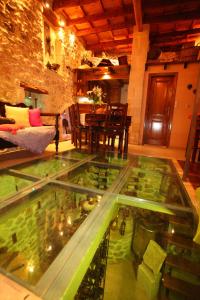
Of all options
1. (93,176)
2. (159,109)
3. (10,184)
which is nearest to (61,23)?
(159,109)

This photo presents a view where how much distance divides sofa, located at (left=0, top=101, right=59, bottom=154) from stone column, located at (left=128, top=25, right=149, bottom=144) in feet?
9.43

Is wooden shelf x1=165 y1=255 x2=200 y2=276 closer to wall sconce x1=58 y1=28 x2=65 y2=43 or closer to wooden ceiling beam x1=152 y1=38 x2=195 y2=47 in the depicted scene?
wall sconce x1=58 y1=28 x2=65 y2=43

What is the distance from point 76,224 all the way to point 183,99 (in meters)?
4.80

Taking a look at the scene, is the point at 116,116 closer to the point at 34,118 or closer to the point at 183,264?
the point at 34,118

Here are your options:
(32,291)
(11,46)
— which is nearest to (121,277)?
(32,291)

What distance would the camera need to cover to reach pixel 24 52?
376 centimetres

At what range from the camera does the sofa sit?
241 cm

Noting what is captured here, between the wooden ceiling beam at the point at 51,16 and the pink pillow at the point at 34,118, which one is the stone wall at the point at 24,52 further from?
the pink pillow at the point at 34,118

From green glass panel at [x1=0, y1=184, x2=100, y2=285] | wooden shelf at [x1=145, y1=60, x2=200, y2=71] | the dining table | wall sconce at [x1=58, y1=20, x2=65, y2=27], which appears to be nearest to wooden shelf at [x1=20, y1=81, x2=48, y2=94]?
the dining table

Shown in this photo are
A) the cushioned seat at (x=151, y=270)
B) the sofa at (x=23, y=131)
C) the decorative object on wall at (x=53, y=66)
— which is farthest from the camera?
the decorative object on wall at (x=53, y=66)

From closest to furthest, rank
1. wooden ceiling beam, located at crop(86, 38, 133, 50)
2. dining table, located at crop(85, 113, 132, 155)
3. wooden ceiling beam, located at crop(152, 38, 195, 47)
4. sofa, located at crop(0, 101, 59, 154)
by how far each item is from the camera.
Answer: sofa, located at crop(0, 101, 59, 154), dining table, located at crop(85, 113, 132, 155), wooden ceiling beam, located at crop(152, 38, 195, 47), wooden ceiling beam, located at crop(86, 38, 133, 50)

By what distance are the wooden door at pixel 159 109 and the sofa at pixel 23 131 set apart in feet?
10.6

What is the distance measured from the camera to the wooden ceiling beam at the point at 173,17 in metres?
4.39

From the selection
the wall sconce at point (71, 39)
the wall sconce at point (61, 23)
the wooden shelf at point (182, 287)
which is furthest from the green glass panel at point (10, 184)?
the wall sconce at point (71, 39)
